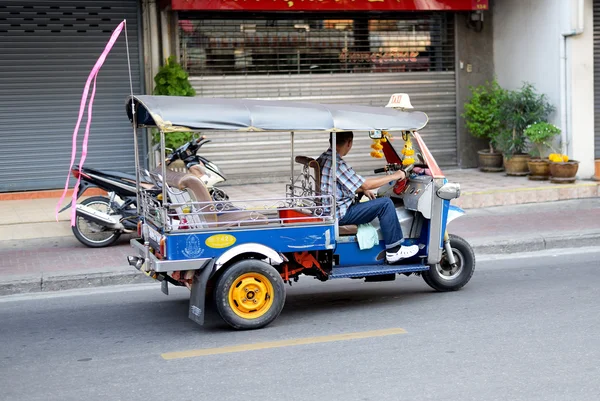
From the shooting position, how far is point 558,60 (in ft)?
45.9

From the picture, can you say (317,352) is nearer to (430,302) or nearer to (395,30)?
(430,302)

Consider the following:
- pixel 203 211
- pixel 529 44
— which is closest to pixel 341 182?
pixel 203 211

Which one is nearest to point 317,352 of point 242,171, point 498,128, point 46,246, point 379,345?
point 379,345

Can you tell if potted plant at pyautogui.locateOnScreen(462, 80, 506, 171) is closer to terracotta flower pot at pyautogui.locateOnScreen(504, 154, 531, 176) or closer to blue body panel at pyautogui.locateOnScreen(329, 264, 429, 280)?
terracotta flower pot at pyautogui.locateOnScreen(504, 154, 531, 176)

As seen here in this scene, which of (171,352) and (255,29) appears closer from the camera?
(171,352)

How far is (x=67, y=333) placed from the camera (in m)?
6.84

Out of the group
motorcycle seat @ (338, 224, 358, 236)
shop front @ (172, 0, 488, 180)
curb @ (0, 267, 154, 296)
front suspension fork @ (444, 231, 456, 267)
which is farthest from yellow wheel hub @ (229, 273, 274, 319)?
shop front @ (172, 0, 488, 180)

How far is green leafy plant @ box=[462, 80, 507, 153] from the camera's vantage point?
1455 cm

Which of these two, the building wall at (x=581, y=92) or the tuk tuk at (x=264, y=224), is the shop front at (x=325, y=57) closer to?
the building wall at (x=581, y=92)

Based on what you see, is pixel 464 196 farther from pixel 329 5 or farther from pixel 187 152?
pixel 187 152

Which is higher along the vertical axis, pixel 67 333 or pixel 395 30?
pixel 395 30

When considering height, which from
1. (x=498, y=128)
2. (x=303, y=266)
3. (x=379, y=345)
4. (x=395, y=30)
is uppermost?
(x=395, y=30)

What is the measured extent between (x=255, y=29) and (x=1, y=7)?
4.03 metres

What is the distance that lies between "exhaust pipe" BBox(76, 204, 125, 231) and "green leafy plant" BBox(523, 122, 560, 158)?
690 centimetres
